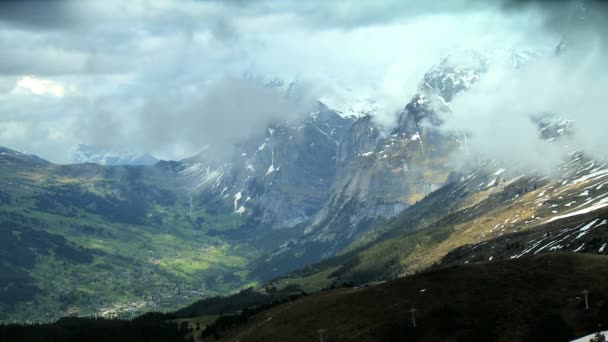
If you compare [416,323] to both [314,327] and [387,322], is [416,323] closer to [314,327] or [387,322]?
[387,322]

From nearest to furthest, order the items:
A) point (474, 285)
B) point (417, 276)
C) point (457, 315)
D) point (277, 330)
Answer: point (457, 315), point (474, 285), point (417, 276), point (277, 330)

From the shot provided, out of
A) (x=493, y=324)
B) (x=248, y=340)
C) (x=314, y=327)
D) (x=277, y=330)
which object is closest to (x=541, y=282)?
(x=493, y=324)

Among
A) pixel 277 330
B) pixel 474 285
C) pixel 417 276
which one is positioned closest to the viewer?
pixel 474 285

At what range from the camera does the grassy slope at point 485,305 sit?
12188cm

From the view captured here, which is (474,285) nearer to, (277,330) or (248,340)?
(277,330)

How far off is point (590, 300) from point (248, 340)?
339ft

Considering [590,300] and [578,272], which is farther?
[578,272]

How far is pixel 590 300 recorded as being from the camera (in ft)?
404

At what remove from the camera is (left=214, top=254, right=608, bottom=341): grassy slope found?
122m

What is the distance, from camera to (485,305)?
135 meters

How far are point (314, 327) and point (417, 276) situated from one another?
28.9 meters

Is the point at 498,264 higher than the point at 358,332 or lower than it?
higher

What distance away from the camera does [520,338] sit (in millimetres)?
119625

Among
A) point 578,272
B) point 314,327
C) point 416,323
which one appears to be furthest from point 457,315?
point 314,327
